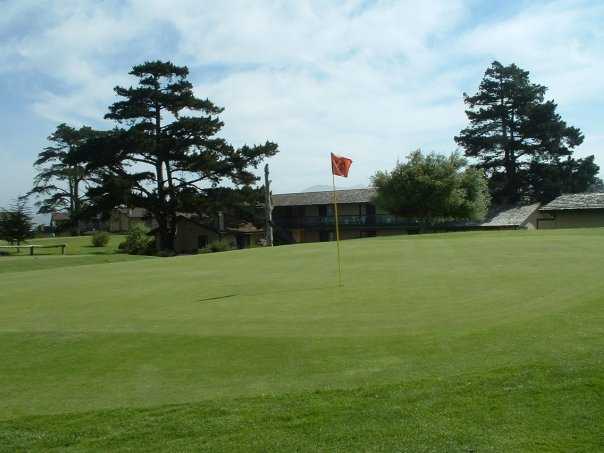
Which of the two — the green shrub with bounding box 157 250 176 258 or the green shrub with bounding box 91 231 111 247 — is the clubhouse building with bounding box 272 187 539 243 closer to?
the green shrub with bounding box 157 250 176 258

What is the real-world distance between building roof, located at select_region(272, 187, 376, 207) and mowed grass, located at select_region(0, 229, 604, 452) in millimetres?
58435

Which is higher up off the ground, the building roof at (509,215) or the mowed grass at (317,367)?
the building roof at (509,215)

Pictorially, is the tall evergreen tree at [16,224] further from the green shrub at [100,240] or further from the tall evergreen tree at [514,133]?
the tall evergreen tree at [514,133]

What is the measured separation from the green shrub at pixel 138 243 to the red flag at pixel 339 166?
36699 millimetres

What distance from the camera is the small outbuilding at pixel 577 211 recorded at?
57.4 meters

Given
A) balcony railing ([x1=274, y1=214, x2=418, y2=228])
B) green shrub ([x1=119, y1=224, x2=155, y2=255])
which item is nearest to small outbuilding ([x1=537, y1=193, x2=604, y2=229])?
balcony railing ([x1=274, y1=214, x2=418, y2=228])

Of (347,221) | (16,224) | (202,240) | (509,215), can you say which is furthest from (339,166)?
(347,221)

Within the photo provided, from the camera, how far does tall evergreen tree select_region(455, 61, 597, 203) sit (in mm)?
71188

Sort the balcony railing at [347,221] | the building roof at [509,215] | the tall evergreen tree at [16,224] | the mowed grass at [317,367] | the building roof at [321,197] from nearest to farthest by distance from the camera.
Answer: the mowed grass at [317,367] → the tall evergreen tree at [16,224] → the building roof at [509,215] → the balcony railing at [347,221] → the building roof at [321,197]

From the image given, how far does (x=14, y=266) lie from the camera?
31.9 metres

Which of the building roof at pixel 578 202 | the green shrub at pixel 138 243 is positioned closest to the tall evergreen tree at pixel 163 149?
the green shrub at pixel 138 243

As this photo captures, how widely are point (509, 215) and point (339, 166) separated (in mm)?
53350

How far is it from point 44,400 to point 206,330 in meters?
3.03

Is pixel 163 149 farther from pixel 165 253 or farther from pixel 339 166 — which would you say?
pixel 339 166
